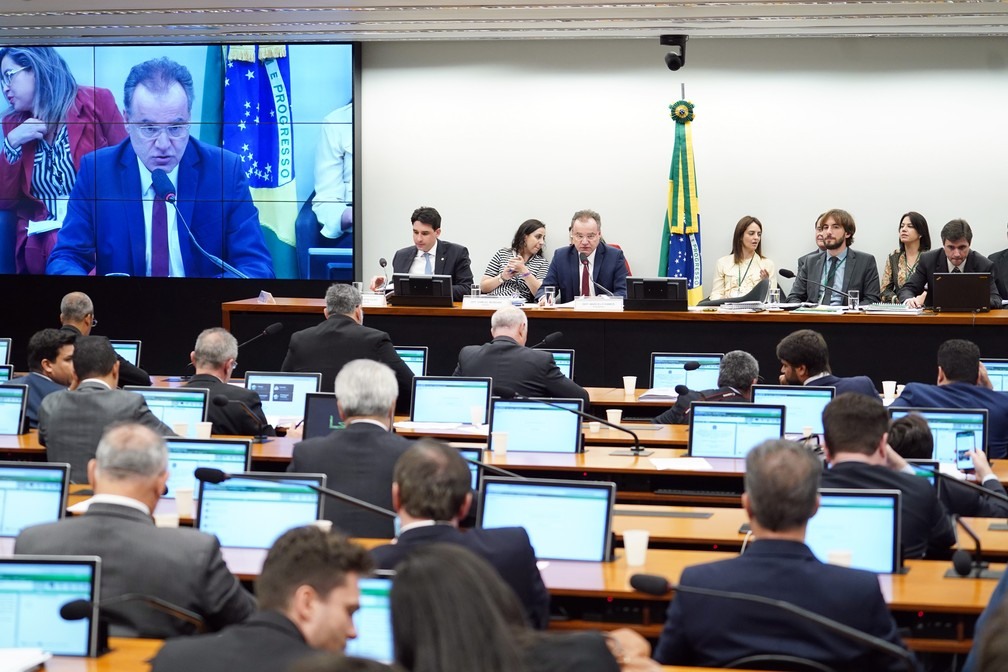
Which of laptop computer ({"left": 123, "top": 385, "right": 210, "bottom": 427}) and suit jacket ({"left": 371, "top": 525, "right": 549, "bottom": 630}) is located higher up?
laptop computer ({"left": 123, "top": 385, "right": 210, "bottom": 427})

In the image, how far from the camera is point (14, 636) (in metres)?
2.84

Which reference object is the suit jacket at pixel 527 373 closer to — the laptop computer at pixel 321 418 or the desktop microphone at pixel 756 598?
the laptop computer at pixel 321 418

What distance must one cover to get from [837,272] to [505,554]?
688cm

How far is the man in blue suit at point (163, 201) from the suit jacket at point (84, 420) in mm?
6274

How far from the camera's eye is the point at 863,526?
3.59 m

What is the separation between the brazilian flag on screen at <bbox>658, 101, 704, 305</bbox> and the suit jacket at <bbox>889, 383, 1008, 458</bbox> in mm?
4795

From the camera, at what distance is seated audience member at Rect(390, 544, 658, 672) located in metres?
1.58

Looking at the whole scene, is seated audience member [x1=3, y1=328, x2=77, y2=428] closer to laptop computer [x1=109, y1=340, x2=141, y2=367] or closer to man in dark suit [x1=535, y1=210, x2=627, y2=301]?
laptop computer [x1=109, y1=340, x2=141, y2=367]

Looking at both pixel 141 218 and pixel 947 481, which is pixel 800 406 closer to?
pixel 947 481

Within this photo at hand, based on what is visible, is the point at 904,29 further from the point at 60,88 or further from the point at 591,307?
the point at 60,88

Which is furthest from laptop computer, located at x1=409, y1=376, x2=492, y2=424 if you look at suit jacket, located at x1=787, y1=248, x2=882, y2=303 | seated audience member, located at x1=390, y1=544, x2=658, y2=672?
seated audience member, located at x1=390, y1=544, x2=658, y2=672

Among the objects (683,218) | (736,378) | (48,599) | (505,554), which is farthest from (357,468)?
(683,218)

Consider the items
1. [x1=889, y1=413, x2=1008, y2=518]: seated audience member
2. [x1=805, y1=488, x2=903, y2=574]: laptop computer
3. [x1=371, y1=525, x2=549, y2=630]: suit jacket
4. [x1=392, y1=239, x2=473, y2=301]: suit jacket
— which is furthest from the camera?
[x1=392, y1=239, x2=473, y2=301]: suit jacket

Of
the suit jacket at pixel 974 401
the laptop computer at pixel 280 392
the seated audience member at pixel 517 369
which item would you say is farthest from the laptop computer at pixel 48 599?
the suit jacket at pixel 974 401
